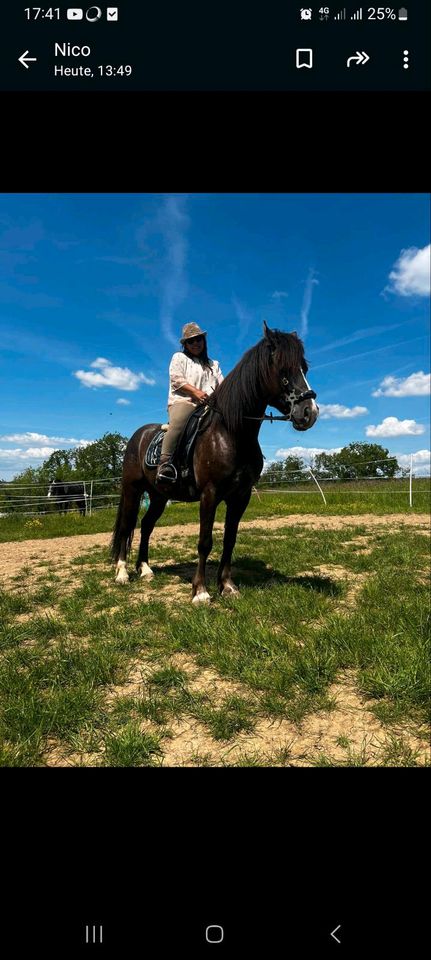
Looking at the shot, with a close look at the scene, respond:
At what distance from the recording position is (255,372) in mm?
3580

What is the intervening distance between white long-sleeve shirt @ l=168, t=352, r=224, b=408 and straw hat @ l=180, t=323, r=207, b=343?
192 mm

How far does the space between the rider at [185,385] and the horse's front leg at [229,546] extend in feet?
2.53

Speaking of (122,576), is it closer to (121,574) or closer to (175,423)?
(121,574)

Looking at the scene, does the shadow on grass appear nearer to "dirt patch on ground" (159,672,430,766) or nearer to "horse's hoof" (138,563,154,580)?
"horse's hoof" (138,563,154,580)

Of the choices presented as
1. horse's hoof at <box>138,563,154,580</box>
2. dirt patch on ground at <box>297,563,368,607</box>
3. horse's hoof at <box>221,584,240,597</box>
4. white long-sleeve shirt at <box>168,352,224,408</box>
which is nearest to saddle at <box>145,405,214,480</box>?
white long-sleeve shirt at <box>168,352,224,408</box>

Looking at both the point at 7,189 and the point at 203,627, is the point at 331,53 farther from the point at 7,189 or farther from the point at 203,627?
the point at 203,627

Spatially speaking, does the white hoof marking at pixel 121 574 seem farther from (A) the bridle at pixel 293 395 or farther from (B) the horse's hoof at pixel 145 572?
(A) the bridle at pixel 293 395

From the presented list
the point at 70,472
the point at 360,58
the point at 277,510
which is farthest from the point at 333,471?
the point at 360,58

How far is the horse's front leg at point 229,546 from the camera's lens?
398 cm

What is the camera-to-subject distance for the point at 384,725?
1717 mm
